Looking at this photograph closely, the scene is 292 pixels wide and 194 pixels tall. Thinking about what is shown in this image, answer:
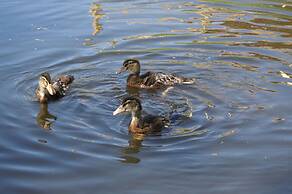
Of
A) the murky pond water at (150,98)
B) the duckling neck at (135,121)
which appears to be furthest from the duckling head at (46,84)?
the duckling neck at (135,121)

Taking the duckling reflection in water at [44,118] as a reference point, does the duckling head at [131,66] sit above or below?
above

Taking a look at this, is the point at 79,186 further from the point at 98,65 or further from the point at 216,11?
the point at 216,11

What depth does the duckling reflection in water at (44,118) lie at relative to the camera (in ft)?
28.8

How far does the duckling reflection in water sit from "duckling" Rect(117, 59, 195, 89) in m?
1.59

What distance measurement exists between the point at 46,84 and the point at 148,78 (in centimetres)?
167

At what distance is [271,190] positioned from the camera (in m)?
6.74

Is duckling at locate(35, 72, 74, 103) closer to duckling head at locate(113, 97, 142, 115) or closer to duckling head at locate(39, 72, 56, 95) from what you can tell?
duckling head at locate(39, 72, 56, 95)

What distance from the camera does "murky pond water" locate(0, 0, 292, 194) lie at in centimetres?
720

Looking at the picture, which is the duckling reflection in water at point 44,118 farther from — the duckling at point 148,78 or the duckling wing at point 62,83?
the duckling at point 148,78

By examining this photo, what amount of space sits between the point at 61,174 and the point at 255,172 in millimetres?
2147

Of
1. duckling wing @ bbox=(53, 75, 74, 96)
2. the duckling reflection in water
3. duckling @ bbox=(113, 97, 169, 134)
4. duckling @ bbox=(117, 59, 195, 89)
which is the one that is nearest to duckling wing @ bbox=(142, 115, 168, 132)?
duckling @ bbox=(113, 97, 169, 134)

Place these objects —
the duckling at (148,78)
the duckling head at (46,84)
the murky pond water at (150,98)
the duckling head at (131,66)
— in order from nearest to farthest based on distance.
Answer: the murky pond water at (150,98), the duckling head at (46,84), the duckling at (148,78), the duckling head at (131,66)

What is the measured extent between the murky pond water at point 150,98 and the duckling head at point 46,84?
0.23 meters

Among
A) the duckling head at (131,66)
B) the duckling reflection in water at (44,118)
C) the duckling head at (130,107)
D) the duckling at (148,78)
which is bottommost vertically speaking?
the duckling reflection in water at (44,118)
